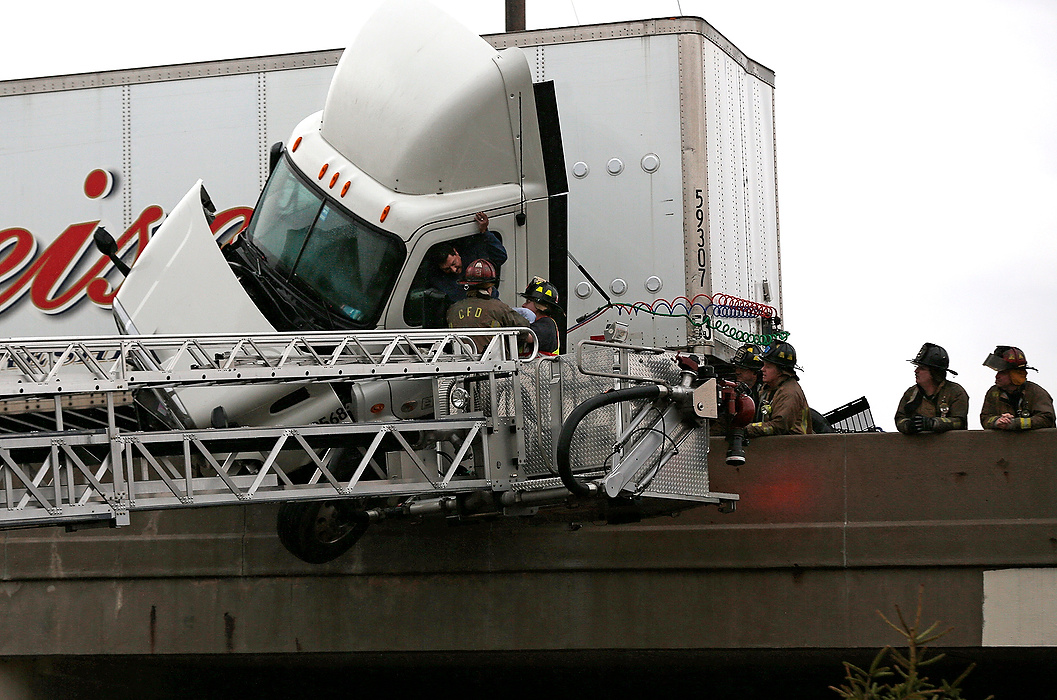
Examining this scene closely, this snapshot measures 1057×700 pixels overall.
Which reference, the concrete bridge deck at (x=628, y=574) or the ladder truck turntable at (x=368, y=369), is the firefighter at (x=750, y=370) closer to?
the ladder truck turntable at (x=368, y=369)

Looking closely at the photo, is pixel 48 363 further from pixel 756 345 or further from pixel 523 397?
pixel 756 345

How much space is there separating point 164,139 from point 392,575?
4689 millimetres

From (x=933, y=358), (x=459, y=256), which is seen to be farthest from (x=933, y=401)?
(x=459, y=256)

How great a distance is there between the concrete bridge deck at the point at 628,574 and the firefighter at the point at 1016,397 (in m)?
0.12

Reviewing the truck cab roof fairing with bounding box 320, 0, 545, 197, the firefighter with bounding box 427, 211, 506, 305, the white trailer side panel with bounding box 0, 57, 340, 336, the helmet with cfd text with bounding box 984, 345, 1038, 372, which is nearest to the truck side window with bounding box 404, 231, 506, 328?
the firefighter with bounding box 427, 211, 506, 305

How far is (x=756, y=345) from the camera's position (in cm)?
1014

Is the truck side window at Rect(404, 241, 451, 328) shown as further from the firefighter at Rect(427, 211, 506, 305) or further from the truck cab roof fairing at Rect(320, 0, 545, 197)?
the truck cab roof fairing at Rect(320, 0, 545, 197)

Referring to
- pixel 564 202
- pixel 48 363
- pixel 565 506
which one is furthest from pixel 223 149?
pixel 565 506

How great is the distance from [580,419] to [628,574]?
2966mm

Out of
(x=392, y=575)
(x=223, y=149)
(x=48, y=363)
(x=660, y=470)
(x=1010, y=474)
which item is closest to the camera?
(x=48, y=363)

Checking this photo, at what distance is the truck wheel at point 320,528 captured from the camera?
8383 mm

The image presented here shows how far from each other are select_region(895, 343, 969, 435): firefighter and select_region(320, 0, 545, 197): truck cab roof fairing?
10.3 feet

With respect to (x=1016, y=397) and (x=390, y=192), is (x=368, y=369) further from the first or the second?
(x=1016, y=397)

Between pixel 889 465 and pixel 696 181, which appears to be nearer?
pixel 889 465
